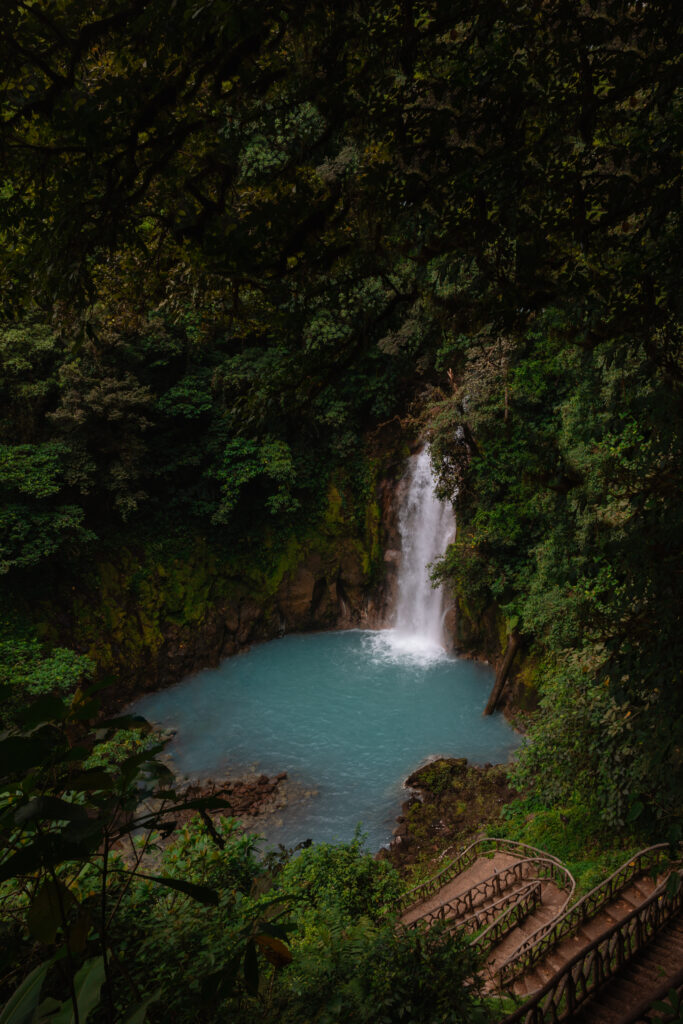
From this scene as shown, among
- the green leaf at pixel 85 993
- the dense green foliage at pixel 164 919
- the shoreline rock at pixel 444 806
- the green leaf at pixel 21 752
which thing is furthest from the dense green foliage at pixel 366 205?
the shoreline rock at pixel 444 806

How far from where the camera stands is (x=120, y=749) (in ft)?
27.8

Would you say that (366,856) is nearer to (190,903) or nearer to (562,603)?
(190,903)

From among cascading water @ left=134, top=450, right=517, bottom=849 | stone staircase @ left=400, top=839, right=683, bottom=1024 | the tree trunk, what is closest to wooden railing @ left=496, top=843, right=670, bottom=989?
stone staircase @ left=400, top=839, right=683, bottom=1024

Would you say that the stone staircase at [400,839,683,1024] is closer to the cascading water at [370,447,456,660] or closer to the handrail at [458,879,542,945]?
the handrail at [458,879,542,945]

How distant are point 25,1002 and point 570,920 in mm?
7093

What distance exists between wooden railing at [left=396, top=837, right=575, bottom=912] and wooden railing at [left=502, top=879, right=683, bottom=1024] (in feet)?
5.64

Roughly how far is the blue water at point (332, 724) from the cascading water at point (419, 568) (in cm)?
46

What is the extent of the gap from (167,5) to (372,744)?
38.7 feet

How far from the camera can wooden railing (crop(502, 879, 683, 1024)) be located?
4.28 meters

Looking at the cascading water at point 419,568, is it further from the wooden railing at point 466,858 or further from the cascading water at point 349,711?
the wooden railing at point 466,858

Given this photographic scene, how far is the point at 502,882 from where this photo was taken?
310 inches

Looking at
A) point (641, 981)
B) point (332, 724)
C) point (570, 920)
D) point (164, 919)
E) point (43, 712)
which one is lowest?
point (332, 724)

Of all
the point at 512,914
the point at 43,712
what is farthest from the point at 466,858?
the point at 43,712

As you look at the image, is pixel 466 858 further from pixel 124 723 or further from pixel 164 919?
pixel 124 723
